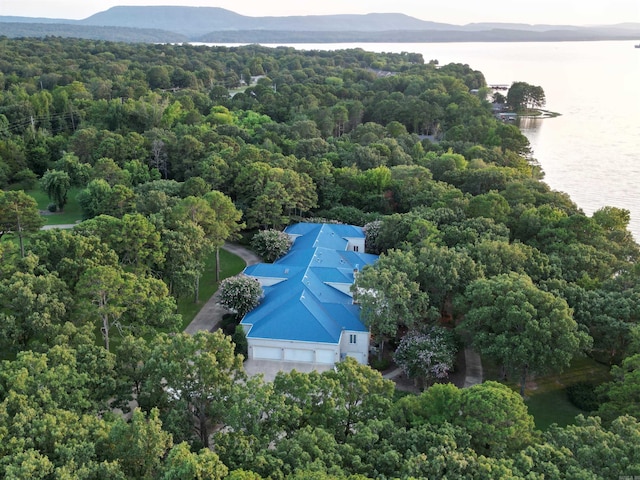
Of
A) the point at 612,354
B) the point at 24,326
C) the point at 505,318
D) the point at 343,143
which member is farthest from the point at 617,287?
the point at 343,143

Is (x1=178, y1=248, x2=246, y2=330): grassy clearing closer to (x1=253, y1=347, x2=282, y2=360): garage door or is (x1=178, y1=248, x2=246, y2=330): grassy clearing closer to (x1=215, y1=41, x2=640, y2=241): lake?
(x1=253, y1=347, x2=282, y2=360): garage door

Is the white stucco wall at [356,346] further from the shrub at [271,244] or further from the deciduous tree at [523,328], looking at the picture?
the shrub at [271,244]

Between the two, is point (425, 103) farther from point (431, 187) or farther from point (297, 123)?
point (431, 187)

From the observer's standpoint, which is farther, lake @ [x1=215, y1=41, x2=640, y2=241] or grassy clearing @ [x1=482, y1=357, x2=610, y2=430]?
lake @ [x1=215, y1=41, x2=640, y2=241]

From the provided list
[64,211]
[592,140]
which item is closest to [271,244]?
[64,211]

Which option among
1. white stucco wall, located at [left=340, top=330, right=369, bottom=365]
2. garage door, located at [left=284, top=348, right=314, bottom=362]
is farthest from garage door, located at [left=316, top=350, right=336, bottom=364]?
white stucco wall, located at [left=340, top=330, right=369, bottom=365]
